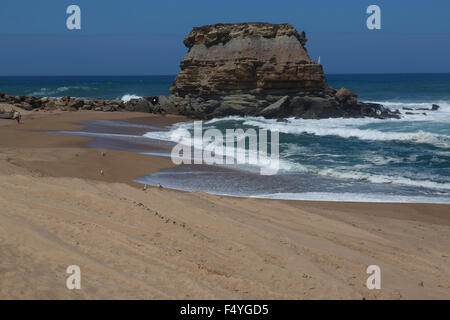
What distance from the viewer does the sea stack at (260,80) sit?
34000 mm

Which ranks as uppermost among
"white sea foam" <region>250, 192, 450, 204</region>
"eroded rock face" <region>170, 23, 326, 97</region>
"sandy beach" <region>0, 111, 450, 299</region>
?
"eroded rock face" <region>170, 23, 326, 97</region>

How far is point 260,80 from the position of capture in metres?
34.8

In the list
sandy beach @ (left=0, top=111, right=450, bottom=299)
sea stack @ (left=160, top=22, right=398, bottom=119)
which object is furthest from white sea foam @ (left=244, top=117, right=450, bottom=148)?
sandy beach @ (left=0, top=111, right=450, bottom=299)

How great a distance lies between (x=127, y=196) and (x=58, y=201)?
123 cm

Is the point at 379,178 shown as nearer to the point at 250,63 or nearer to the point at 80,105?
the point at 250,63

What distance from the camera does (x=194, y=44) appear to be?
3881 cm

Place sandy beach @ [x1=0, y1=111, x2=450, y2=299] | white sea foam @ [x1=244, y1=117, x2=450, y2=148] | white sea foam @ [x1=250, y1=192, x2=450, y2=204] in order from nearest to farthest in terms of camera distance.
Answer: sandy beach @ [x1=0, y1=111, x2=450, y2=299] → white sea foam @ [x1=250, y1=192, x2=450, y2=204] → white sea foam @ [x1=244, y1=117, x2=450, y2=148]

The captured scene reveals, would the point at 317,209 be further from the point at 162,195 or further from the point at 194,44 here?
the point at 194,44

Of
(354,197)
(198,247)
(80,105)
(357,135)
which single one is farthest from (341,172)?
(80,105)

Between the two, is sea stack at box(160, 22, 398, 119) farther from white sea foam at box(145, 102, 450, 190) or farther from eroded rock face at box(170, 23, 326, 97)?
white sea foam at box(145, 102, 450, 190)

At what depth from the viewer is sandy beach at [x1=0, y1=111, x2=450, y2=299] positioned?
432cm

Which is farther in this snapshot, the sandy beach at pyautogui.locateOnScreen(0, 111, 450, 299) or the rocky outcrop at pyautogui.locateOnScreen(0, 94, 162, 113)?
the rocky outcrop at pyautogui.locateOnScreen(0, 94, 162, 113)

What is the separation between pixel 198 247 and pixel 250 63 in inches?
1196
